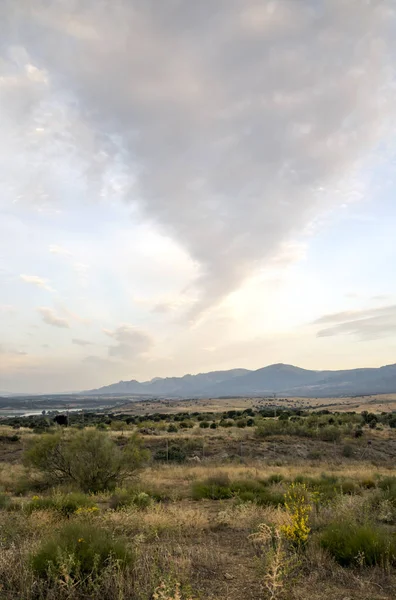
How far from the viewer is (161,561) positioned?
250 inches

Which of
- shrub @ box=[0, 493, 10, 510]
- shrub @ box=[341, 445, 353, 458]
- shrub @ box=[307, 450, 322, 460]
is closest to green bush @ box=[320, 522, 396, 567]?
shrub @ box=[0, 493, 10, 510]

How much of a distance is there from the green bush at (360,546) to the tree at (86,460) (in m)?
11.2

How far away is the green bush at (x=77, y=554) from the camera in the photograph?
17.8 feet

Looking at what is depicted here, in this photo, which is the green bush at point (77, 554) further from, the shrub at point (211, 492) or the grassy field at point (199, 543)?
the shrub at point (211, 492)

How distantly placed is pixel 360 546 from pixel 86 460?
39.8 ft

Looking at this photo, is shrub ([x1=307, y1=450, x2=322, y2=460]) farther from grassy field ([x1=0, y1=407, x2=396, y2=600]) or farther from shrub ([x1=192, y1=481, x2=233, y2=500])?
shrub ([x1=192, y1=481, x2=233, y2=500])

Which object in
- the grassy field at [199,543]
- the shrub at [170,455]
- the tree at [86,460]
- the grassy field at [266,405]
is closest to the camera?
the grassy field at [199,543]

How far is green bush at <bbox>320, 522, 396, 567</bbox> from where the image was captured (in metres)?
6.50

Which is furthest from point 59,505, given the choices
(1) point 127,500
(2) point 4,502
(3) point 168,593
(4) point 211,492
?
(3) point 168,593

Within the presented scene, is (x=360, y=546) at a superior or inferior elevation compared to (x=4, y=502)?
superior

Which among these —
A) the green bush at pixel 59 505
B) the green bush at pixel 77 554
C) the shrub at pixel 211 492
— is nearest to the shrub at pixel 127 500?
the green bush at pixel 59 505

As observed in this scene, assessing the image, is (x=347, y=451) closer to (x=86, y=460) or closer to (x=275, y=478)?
(x=275, y=478)

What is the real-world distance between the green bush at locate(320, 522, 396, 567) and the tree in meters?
11.2

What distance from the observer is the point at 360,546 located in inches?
261
